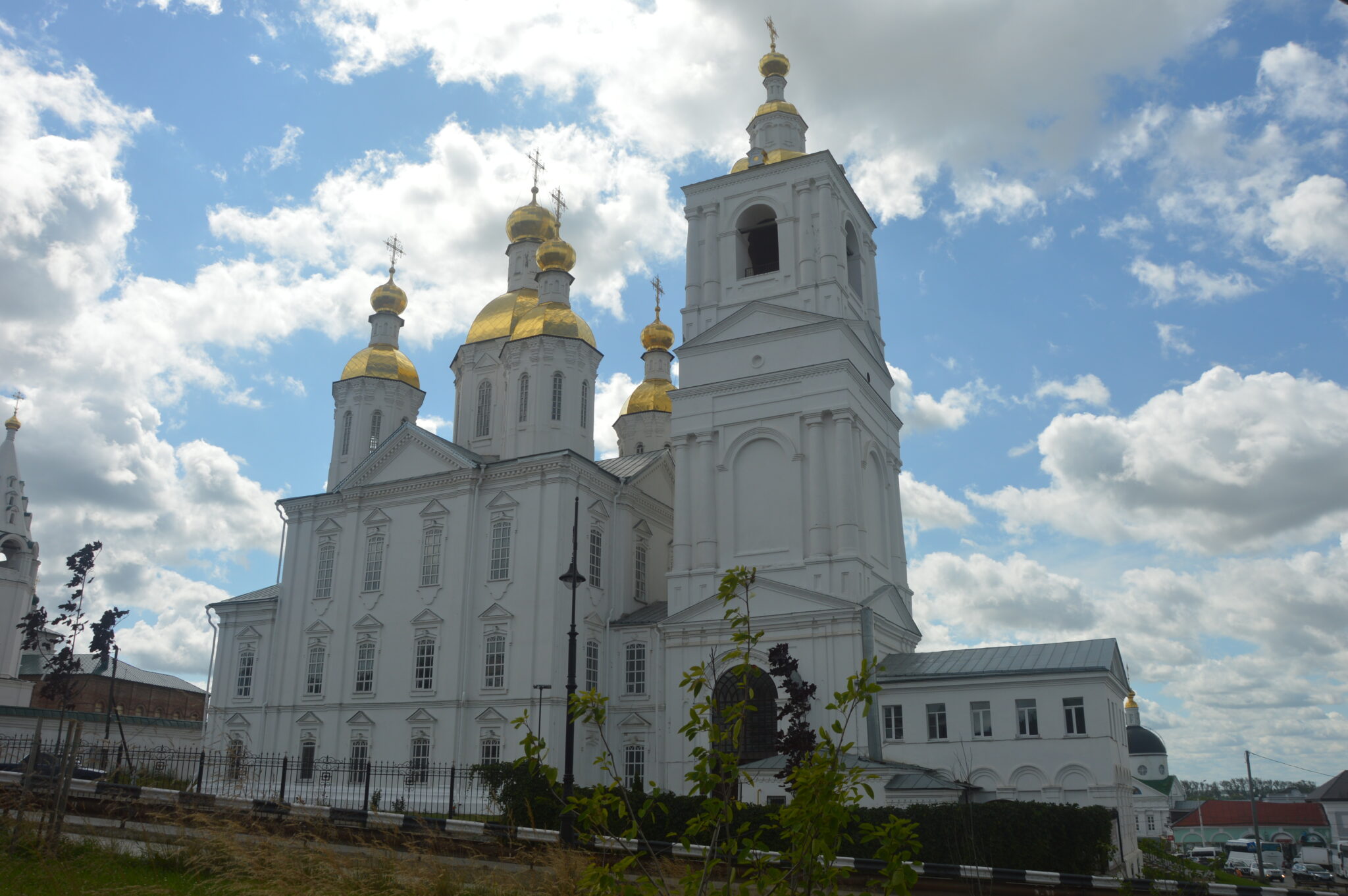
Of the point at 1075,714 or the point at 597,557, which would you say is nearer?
the point at 1075,714

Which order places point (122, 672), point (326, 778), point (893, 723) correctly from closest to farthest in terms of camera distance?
point (893, 723) < point (326, 778) < point (122, 672)

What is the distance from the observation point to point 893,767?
24.3 m

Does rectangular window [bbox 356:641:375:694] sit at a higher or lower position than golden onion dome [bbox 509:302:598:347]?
lower

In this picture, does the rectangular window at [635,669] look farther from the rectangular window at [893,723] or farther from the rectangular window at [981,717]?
the rectangular window at [981,717]

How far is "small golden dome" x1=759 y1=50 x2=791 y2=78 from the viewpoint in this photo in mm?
36844

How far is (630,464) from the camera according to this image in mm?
38062

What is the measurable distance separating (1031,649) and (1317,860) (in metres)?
34.9

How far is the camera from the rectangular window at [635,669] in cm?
3142

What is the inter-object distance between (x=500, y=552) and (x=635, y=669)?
18.5 feet

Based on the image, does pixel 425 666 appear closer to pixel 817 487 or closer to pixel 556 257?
pixel 817 487

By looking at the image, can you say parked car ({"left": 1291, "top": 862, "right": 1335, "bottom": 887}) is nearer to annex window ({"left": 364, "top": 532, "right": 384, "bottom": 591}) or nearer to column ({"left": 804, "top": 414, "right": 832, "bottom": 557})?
column ({"left": 804, "top": 414, "right": 832, "bottom": 557})

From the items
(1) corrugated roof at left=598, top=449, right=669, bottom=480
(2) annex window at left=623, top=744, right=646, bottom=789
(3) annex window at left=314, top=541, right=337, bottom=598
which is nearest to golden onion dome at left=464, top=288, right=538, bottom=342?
(1) corrugated roof at left=598, top=449, right=669, bottom=480

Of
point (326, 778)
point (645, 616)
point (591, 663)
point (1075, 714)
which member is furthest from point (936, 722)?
point (326, 778)

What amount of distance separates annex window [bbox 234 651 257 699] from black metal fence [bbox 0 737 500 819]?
271 cm
